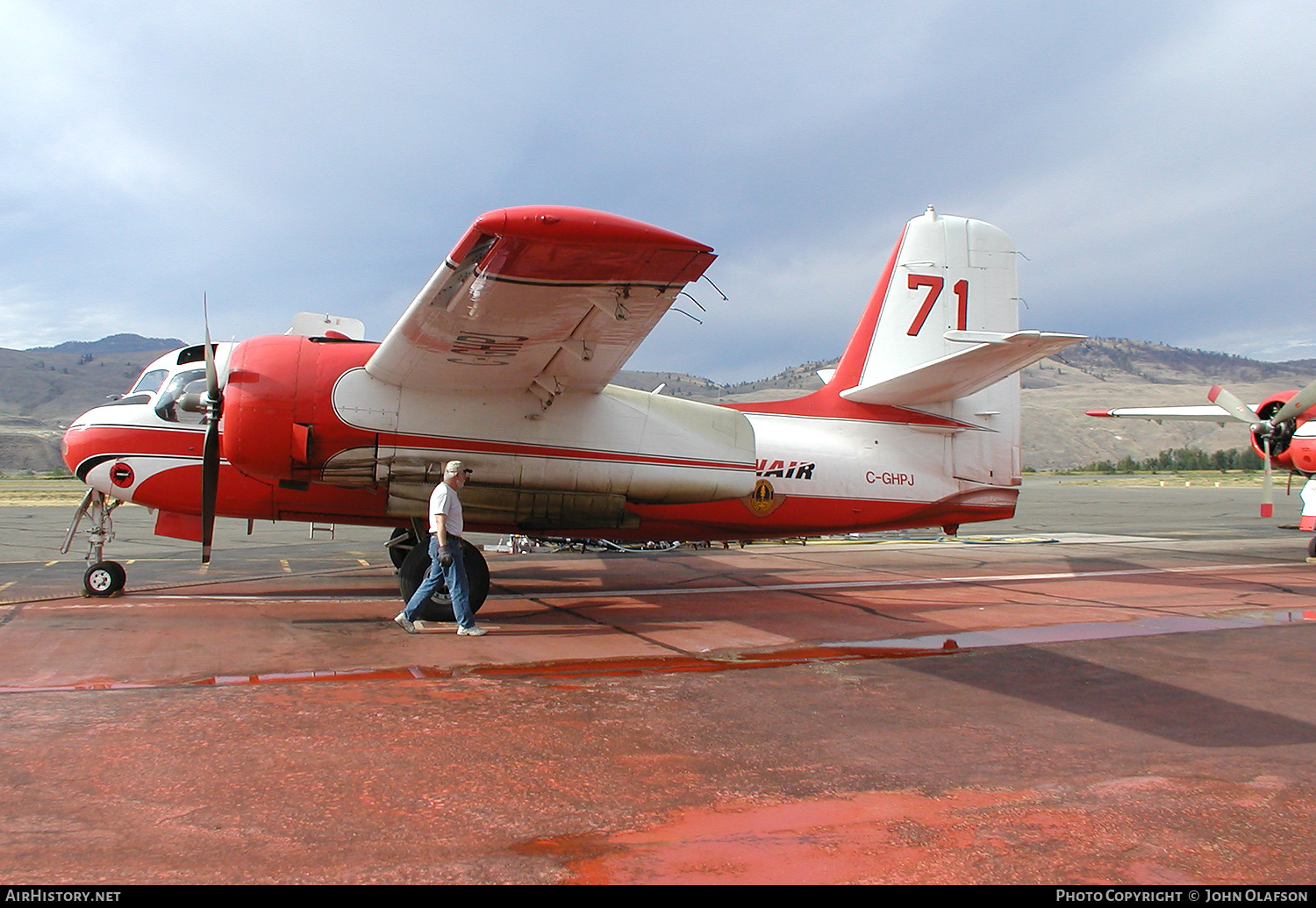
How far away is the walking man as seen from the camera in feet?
24.6

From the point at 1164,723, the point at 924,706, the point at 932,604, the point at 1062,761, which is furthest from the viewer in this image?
the point at 932,604

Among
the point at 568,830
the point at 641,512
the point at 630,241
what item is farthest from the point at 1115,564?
the point at 568,830

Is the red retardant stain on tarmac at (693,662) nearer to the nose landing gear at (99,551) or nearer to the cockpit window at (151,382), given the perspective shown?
the nose landing gear at (99,551)

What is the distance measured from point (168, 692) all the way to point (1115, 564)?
1366 centimetres

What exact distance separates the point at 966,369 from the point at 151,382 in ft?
32.1

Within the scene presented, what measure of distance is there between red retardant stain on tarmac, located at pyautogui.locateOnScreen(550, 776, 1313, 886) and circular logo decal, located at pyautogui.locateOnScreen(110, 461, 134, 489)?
8512mm

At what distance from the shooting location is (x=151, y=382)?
9.76 metres

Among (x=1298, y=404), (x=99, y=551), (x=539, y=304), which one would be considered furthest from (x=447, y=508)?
(x=1298, y=404)

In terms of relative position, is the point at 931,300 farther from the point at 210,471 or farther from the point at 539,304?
the point at 210,471

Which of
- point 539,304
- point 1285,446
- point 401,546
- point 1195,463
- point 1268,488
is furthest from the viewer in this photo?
point 1195,463

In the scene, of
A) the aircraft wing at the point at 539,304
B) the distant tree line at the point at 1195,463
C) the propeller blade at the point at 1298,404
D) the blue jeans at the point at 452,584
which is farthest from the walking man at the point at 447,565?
the distant tree line at the point at 1195,463

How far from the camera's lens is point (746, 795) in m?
3.72
